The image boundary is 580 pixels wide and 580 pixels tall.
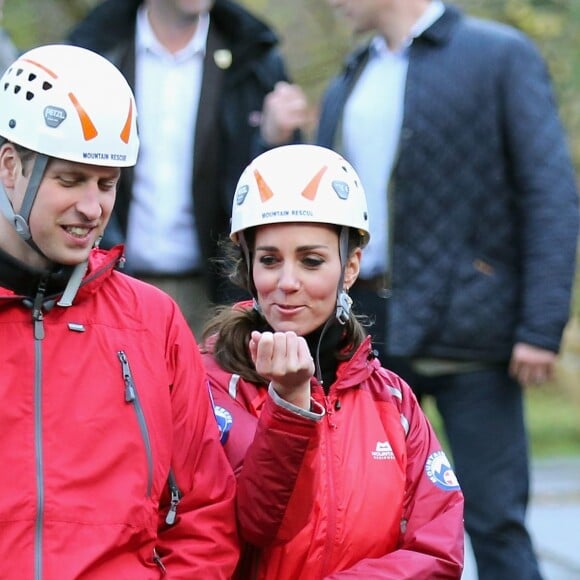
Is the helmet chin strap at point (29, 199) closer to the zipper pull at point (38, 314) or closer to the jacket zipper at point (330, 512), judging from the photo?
the zipper pull at point (38, 314)

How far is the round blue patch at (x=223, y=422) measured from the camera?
4.18 meters

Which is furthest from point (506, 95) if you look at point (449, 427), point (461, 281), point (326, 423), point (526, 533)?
point (326, 423)

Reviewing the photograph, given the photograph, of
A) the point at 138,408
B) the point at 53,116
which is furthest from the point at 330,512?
the point at 53,116

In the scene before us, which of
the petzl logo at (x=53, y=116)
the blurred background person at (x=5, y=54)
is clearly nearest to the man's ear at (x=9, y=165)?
the petzl logo at (x=53, y=116)

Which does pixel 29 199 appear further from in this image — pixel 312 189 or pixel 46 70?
pixel 312 189

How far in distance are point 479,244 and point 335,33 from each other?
23.9 ft

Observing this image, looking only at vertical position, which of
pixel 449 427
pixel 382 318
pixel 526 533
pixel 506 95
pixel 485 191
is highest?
pixel 506 95

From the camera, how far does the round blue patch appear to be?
13.7ft

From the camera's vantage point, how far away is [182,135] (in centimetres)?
621

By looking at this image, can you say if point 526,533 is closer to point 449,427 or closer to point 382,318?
point 449,427

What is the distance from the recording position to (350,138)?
608 cm

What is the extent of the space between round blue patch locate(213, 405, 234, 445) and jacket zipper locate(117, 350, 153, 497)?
36cm

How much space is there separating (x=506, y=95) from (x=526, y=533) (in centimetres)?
167

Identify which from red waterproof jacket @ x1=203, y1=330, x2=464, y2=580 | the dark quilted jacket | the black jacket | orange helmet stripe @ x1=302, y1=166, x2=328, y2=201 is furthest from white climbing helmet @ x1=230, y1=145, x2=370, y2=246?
the black jacket
